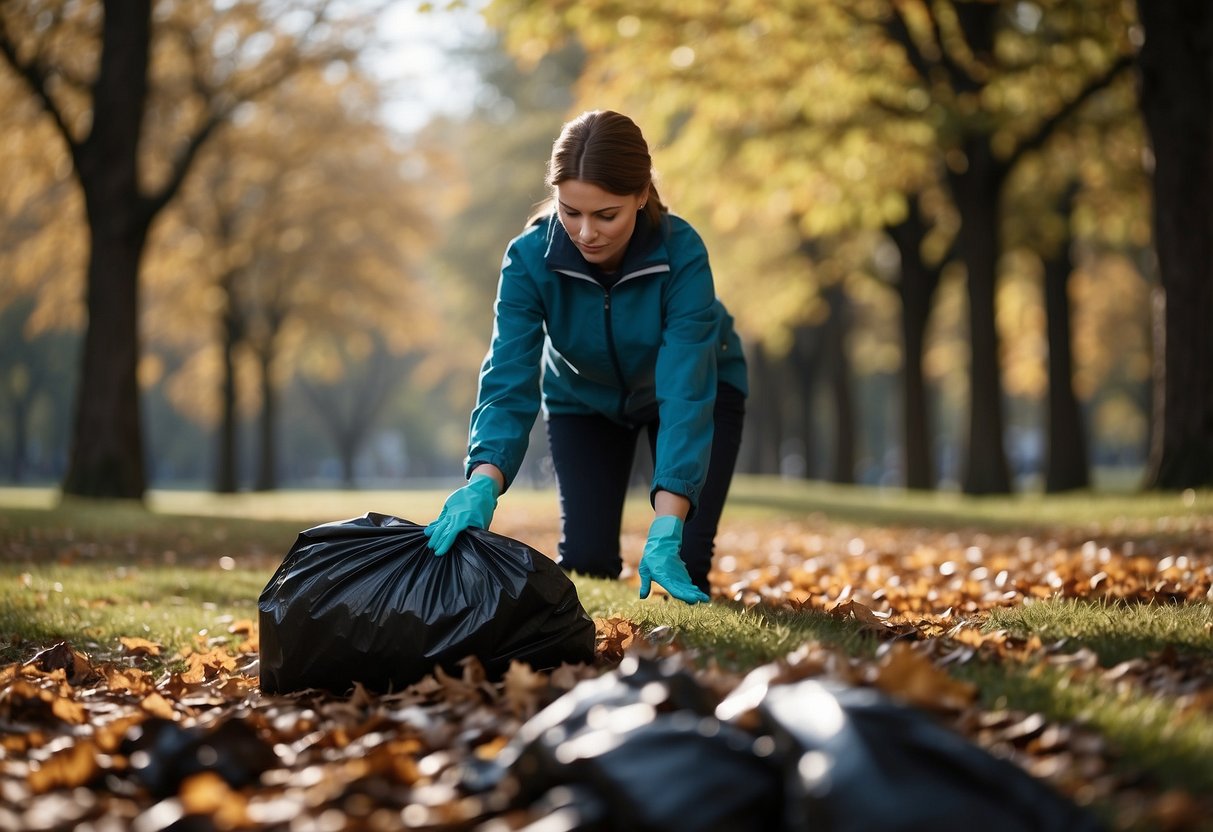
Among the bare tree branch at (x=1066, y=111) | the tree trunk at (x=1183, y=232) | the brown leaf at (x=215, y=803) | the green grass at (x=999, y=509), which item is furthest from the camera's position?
the bare tree branch at (x=1066, y=111)

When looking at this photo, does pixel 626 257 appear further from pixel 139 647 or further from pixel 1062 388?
pixel 1062 388

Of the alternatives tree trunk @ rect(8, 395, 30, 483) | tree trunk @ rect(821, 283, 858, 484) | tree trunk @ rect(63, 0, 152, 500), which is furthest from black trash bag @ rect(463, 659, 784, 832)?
tree trunk @ rect(8, 395, 30, 483)

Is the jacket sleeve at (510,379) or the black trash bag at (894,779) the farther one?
the jacket sleeve at (510,379)

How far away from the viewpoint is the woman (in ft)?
12.2

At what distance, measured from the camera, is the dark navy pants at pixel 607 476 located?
186 inches

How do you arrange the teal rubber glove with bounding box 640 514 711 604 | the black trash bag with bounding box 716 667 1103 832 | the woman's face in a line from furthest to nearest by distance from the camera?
the teal rubber glove with bounding box 640 514 711 604 < the woman's face < the black trash bag with bounding box 716 667 1103 832

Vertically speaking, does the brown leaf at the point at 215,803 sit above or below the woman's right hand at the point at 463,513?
below

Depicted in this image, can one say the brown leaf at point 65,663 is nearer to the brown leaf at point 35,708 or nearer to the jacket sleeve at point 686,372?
the brown leaf at point 35,708

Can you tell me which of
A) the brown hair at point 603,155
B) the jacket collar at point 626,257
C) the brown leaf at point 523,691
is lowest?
the brown leaf at point 523,691

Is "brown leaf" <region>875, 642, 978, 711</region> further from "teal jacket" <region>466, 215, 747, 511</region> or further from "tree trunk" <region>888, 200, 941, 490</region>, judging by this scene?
"tree trunk" <region>888, 200, 941, 490</region>

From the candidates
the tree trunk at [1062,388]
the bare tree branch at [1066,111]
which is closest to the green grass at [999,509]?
the tree trunk at [1062,388]

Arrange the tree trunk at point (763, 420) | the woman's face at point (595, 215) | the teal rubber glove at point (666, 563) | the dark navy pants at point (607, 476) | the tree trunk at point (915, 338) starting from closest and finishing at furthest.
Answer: the woman's face at point (595, 215), the teal rubber glove at point (666, 563), the dark navy pants at point (607, 476), the tree trunk at point (915, 338), the tree trunk at point (763, 420)

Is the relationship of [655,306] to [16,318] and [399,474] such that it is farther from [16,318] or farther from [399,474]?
[399,474]

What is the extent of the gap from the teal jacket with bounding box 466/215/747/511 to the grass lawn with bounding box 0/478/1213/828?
633 millimetres
